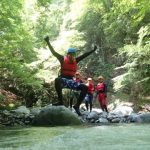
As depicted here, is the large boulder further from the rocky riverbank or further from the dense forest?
the dense forest

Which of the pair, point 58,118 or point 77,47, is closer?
point 58,118

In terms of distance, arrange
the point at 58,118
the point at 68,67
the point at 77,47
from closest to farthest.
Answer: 1. the point at 58,118
2. the point at 68,67
3. the point at 77,47

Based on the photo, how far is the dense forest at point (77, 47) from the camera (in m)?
13.2

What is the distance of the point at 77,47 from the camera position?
21.9 m

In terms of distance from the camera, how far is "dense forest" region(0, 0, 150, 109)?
43.5 ft

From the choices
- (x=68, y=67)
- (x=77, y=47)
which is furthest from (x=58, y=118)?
(x=77, y=47)

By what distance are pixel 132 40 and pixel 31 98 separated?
602cm

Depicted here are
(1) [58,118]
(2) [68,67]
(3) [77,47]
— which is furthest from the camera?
(3) [77,47]

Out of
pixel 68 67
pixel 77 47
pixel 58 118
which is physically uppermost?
pixel 77 47

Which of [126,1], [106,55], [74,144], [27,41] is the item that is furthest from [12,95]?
[74,144]

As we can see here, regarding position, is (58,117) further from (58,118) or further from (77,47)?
(77,47)

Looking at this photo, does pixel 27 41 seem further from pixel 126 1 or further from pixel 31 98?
pixel 126 1

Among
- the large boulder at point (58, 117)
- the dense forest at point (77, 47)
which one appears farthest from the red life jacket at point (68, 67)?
the dense forest at point (77, 47)

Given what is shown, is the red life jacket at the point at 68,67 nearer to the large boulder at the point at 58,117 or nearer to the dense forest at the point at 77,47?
the large boulder at the point at 58,117
